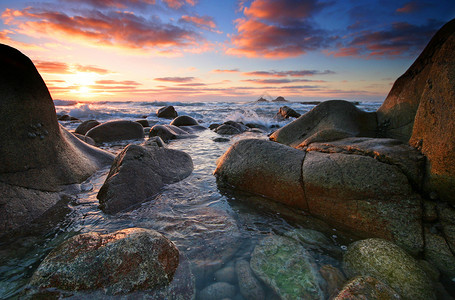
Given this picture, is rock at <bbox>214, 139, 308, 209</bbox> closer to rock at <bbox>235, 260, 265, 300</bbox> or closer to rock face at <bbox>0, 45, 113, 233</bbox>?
rock at <bbox>235, 260, 265, 300</bbox>

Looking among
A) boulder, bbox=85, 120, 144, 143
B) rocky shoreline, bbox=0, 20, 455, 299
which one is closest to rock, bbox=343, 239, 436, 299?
rocky shoreline, bbox=0, 20, 455, 299

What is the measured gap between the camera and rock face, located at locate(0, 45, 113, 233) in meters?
2.97

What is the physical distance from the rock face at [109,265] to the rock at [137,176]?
4.26ft

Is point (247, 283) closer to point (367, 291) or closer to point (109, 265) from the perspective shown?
point (367, 291)

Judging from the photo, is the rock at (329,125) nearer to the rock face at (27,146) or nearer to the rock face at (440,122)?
the rock face at (440,122)

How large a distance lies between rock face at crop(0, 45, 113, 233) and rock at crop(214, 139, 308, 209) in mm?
2796

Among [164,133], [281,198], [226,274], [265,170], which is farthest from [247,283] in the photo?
[164,133]

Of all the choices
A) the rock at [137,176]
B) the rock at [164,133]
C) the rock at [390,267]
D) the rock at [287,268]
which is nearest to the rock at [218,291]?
the rock at [287,268]

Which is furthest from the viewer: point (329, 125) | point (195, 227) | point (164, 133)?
point (164, 133)

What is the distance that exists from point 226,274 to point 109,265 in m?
1.06

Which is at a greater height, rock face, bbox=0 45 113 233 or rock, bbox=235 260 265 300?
rock face, bbox=0 45 113 233

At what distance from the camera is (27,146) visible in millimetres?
3467

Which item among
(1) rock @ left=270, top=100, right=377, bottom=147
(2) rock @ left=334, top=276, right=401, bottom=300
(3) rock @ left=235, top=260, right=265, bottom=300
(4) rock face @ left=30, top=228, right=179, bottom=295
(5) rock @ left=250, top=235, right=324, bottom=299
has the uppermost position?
(1) rock @ left=270, top=100, right=377, bottom=147

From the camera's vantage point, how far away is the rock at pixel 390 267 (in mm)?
1873
